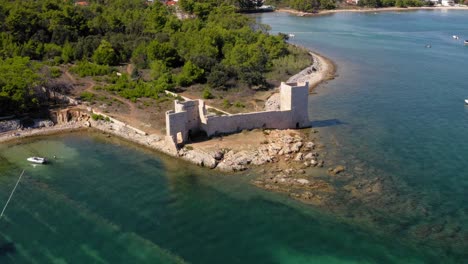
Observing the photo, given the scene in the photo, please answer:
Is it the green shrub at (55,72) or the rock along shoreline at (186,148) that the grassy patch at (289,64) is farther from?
the green shrub at (55,72)

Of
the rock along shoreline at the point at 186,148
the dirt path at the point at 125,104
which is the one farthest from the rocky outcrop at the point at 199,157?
the dirt path at the point at 125,104

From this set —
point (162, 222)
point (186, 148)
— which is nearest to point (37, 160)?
point (186, 148)

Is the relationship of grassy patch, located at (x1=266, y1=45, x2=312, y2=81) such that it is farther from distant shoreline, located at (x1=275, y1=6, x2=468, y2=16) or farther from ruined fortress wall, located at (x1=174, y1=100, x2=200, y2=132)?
distant shoreline, located at (x1=275, y1=6, x2=468, y2=16)

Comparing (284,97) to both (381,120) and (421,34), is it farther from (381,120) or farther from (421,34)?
(421,34)

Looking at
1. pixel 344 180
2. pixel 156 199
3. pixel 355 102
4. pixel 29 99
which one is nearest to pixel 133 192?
pixel 156 199

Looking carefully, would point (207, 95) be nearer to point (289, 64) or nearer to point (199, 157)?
point (199, 157)

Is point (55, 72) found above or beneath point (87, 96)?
above

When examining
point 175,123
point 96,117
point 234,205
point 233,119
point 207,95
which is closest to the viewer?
point 234,205
